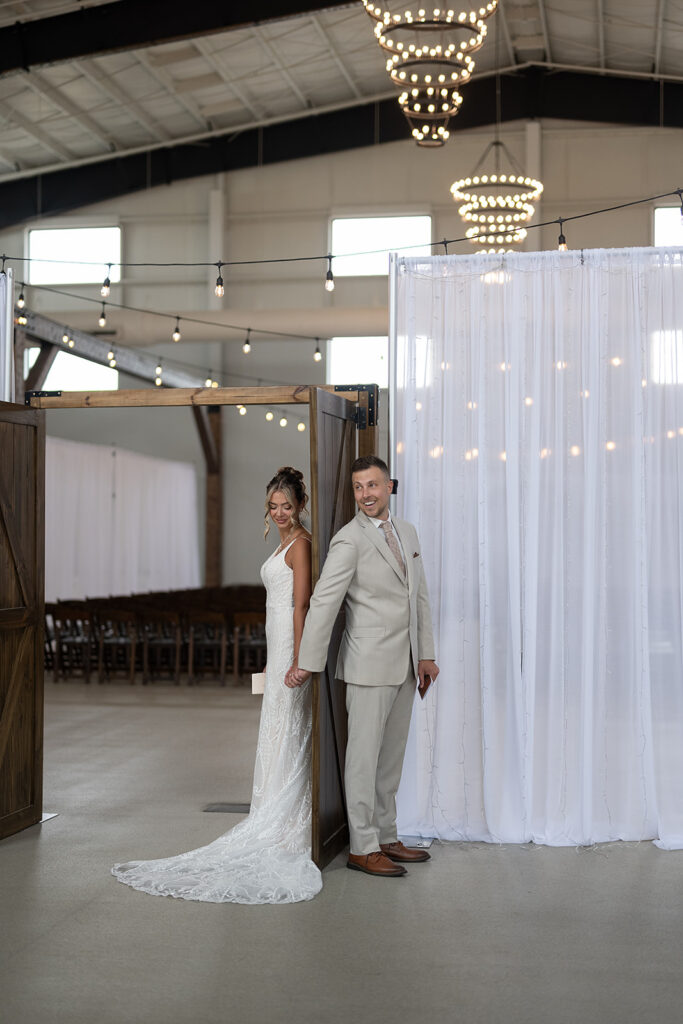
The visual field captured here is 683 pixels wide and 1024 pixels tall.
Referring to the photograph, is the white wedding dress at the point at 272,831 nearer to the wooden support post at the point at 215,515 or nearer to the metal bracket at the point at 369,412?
the metal bracket at the point at 369,412

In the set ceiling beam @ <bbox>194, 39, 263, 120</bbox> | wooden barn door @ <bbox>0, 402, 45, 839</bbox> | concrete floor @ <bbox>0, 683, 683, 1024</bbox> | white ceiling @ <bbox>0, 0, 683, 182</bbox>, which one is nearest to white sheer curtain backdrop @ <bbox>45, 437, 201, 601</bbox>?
white ceiling @ <bbox>0, 0, 683, 182</bbox>

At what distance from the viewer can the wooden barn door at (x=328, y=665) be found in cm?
523

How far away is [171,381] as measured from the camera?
55.0ft

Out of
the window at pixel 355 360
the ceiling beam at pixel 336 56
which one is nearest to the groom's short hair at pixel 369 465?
the ceiling beam at pixel 336 56

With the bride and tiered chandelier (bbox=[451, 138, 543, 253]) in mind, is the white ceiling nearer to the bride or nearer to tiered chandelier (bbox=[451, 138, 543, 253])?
tiered chandelier (bbox=[451, 138, 543, 253])

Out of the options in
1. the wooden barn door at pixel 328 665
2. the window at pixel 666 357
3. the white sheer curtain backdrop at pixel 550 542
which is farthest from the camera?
the window at pixel 666 357

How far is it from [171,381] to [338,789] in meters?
11.9

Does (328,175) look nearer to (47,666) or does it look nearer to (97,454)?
(97,454)

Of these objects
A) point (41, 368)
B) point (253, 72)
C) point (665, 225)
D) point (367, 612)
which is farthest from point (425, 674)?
point (665, 225)

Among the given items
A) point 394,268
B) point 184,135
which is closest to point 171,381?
point 184,135

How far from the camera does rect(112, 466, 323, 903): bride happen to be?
5.02m

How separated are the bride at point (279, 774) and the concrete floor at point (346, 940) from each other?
0.65 feet

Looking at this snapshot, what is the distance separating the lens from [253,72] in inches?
641

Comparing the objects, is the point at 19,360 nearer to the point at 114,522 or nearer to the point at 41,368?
the point at 41,368
